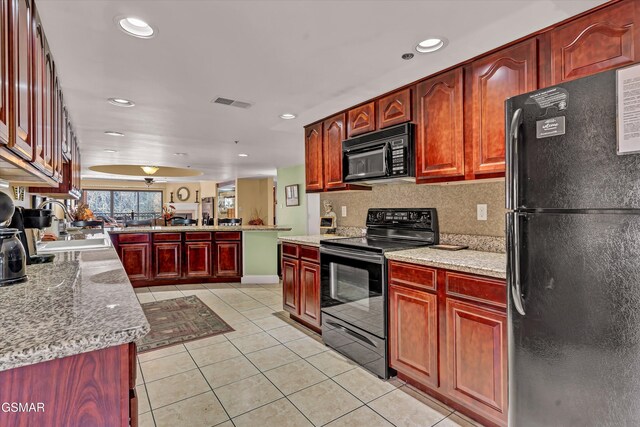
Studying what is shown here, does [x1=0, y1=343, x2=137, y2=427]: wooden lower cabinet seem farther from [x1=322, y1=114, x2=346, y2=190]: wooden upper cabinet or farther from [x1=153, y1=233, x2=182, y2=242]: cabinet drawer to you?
[x1=153, y1=233, x2=182, y2=242]: cabinet drawer

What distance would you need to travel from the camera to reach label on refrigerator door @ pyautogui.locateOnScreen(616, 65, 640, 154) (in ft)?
3.48

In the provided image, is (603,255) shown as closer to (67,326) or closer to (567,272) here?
(567,272)

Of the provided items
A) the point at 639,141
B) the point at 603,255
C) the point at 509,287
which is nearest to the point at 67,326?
the point at 509,287

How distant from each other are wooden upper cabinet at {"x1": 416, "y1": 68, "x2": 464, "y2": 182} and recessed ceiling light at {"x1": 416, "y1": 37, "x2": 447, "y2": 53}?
33 centimetres

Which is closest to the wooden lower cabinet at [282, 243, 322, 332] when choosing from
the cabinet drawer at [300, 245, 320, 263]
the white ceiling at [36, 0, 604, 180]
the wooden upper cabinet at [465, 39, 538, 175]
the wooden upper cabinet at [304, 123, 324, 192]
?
the cabinet drawer at [300, 245, 320, 263]

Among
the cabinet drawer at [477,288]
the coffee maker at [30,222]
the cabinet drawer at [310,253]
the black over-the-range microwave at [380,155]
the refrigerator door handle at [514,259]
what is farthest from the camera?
the cabinet drawer at [310,253]

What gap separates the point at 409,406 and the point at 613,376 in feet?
3.72

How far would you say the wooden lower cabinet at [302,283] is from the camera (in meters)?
3.00

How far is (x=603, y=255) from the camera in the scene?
113 cm

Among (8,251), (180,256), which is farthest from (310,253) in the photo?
(180,256)

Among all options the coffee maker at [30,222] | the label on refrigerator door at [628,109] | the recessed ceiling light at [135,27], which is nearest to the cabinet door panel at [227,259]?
the coffee maker at [30,222]

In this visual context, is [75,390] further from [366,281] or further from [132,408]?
[366,281]

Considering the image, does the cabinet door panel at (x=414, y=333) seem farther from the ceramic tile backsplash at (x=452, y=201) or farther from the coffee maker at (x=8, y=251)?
the coffee maker at (x=8, y=251)

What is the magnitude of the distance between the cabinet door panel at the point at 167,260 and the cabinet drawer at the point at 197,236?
166 millimetres
